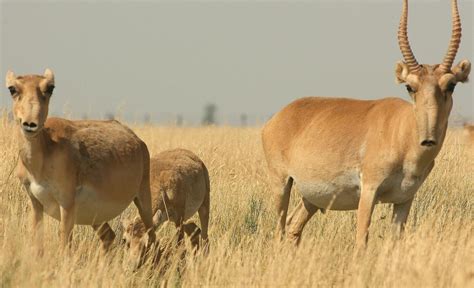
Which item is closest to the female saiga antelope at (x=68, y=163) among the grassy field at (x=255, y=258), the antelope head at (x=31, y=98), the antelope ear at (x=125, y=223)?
the antelope head at (x=31, y=98)

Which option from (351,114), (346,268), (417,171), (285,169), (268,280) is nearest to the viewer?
(268,280)

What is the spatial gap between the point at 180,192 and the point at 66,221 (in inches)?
103

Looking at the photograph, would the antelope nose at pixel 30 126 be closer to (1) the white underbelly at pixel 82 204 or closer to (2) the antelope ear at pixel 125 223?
(1) the white underbelly at pixel 82 204

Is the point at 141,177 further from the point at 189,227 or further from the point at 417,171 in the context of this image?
the point at 417,171

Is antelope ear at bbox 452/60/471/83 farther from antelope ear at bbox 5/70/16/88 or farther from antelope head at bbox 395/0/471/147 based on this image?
antelope ear at bbox 5/70/16/88

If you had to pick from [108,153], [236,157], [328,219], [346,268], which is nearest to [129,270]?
[108,153]

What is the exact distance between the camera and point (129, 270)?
26.3 ft

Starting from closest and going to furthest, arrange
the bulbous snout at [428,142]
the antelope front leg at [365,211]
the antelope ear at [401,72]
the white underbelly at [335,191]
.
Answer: the bulbous snout at [428,142] → the antelope ear at [401,72] → the antelope front leg at [365,211] → the white underbelly at [335,191]

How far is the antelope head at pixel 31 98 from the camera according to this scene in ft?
25.1

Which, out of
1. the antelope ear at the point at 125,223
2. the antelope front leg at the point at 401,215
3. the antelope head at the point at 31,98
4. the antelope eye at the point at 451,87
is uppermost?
the antelope eye at the point at 451,87

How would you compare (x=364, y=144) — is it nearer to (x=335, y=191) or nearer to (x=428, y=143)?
(x=335, y=191)

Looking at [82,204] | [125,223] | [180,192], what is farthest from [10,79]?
[180,192]

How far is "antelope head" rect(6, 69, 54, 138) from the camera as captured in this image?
25.1 ft

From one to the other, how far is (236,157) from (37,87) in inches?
305
